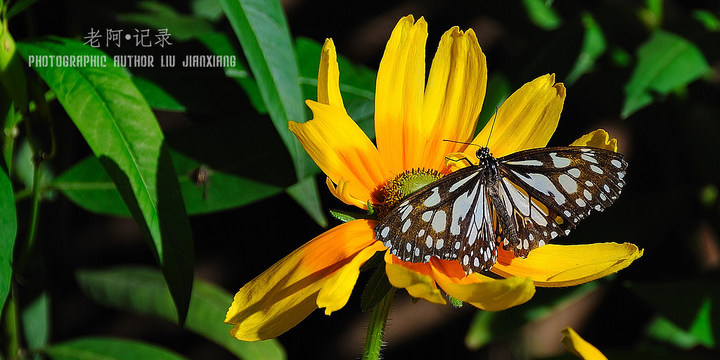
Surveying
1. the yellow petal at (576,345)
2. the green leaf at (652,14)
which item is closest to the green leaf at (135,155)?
the yellow petal at (576,345)

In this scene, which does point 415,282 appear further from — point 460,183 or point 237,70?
point 237,70

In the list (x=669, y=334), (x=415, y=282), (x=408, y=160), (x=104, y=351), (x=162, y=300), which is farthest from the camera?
(x=669, y=334)

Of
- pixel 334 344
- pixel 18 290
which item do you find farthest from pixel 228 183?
pixel 334 344

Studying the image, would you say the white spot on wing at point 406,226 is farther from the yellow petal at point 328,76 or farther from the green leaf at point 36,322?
the green leaf at point 36,322

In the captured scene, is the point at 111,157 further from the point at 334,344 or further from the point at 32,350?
the point at 334,344

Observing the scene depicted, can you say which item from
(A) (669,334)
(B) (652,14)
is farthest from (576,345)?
(A) (669,334)

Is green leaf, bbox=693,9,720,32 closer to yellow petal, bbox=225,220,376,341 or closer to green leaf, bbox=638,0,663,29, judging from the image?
green leaf, bbox=638,0,663,29

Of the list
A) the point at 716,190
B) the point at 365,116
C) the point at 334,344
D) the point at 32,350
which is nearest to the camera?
the point at 365,116
